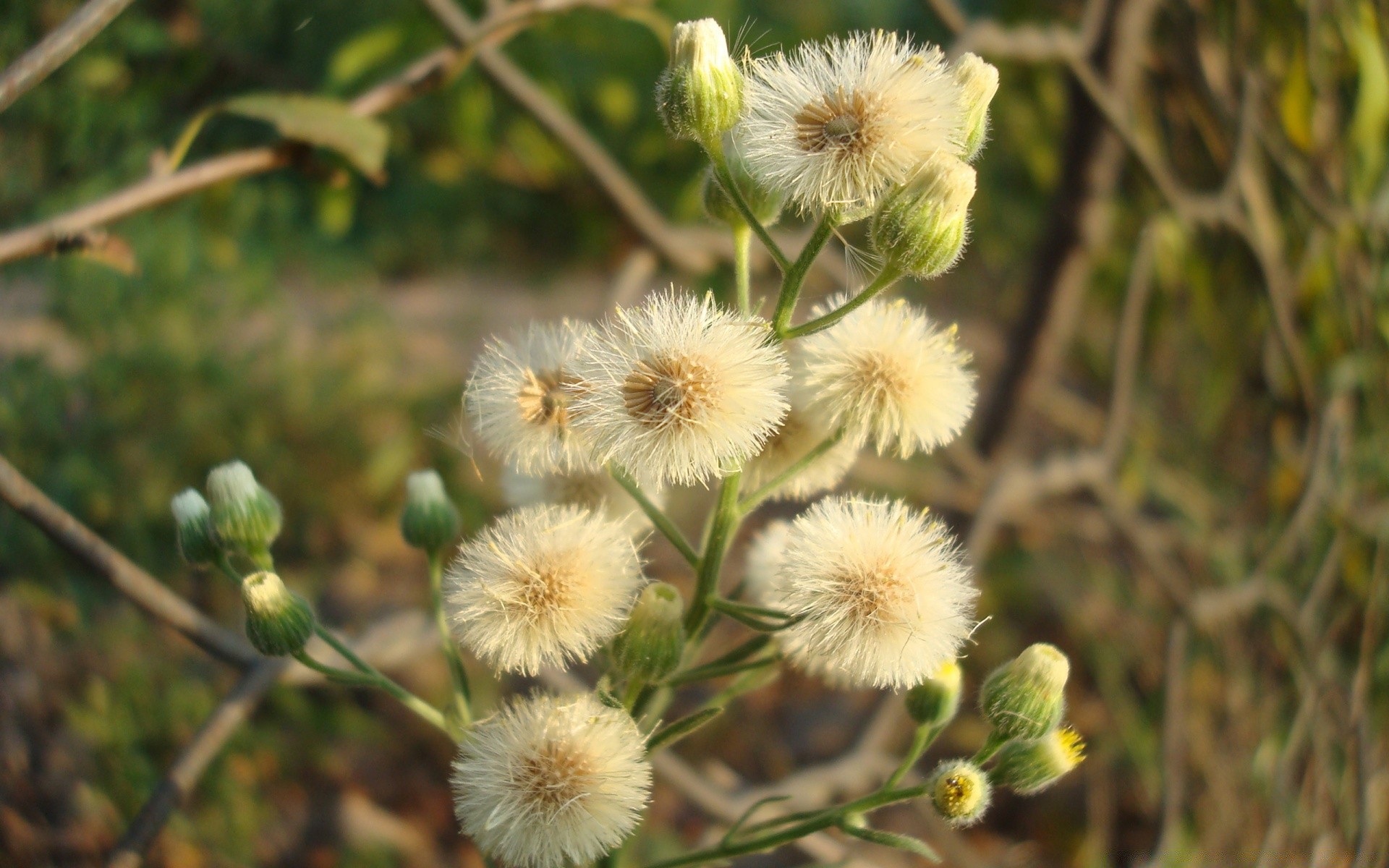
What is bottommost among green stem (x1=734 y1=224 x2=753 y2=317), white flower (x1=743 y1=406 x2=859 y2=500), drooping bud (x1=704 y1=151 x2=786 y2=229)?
white flower (x1=743 y1=406 x2=859 y2=500)

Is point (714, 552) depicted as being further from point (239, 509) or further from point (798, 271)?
point (239, 509)

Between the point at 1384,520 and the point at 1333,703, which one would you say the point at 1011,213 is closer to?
the point at 1384,520

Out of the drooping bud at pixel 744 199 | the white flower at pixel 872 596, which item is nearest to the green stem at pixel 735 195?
the drooping bud at pixel 744 199

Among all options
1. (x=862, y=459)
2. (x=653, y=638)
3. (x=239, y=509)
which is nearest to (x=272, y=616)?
(x=239, y=509)

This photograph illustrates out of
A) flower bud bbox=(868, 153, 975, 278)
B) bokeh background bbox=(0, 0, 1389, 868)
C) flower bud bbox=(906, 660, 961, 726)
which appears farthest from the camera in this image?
bokeh background bbox=(0, 0, 1389, 868)

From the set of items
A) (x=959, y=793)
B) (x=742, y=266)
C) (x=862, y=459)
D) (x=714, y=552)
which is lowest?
(x=959, y=793)

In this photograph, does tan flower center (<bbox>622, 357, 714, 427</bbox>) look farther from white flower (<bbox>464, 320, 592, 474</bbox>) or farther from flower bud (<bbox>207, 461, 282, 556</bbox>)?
flower bud (<bbox>207, 461, 282, 556</bbox>)

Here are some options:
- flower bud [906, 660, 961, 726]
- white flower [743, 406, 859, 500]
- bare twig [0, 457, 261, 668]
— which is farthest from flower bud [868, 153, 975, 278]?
bare twig [0, 457, 261, 668]
